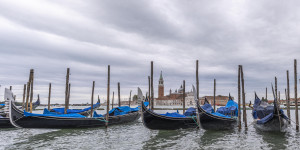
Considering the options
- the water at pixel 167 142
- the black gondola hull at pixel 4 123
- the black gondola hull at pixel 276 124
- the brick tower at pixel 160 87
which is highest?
the brick tower at pixel 160 87

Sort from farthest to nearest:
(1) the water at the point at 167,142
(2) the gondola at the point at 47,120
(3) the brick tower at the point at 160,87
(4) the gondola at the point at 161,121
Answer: (3) the brick tower at the point at 160,87, (4) the gondola at the point at 161,121, (2) the gondola at the point at 47,120, (1) the water at the point at 167,142

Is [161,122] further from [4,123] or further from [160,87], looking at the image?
[160,87]

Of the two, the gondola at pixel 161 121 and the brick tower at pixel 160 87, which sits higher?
the brick tower at pixel 160 87

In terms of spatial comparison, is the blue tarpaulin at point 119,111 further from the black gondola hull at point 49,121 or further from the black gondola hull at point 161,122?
the black gondola hull at point 161,122

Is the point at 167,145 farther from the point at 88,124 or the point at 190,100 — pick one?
the point at 190,100

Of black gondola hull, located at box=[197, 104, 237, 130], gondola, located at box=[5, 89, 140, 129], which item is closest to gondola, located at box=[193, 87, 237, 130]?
black gondola hull, located at box=[197, 104, 237, 130]

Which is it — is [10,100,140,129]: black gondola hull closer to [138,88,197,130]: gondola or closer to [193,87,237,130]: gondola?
[138,88,197,130]: gondola

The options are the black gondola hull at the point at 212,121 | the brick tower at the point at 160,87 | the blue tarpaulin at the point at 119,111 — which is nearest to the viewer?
the black gondola hull at the point at 212,121

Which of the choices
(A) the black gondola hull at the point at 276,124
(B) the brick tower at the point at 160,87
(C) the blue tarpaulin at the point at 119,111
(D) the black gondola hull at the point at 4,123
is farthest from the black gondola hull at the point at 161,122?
(B) the brick tower at the point at 160,87

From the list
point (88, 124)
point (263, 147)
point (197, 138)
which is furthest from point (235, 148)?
point (88, 124)

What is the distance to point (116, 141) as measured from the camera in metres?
10.2

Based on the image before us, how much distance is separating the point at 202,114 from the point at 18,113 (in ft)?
29.6

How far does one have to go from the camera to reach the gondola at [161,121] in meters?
11.9

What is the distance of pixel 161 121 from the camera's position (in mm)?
12156
